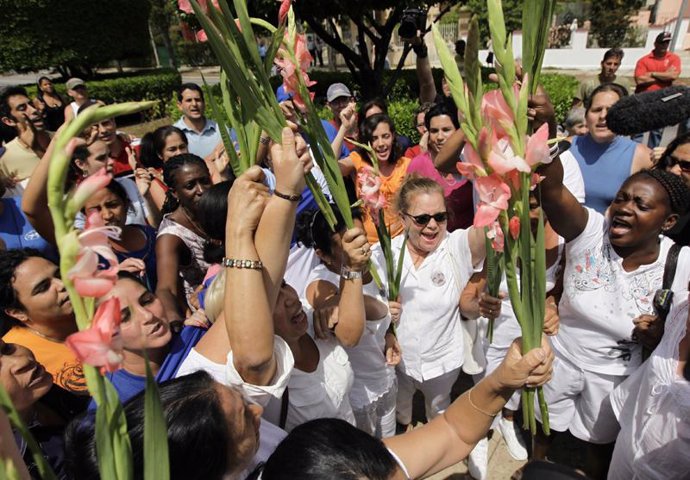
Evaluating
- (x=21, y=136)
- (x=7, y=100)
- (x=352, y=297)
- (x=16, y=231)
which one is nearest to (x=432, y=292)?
(x=352, y=297)

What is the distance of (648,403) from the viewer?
5.26ft

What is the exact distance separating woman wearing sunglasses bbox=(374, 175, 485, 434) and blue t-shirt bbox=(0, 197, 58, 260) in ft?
5.97

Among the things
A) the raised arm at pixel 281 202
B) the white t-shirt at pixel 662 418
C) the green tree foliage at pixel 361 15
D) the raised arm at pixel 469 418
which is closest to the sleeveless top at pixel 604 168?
the white t-shirt at pixel 662 418

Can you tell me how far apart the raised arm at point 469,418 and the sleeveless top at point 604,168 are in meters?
1.94

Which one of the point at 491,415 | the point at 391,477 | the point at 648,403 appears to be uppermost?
the point at 391,477

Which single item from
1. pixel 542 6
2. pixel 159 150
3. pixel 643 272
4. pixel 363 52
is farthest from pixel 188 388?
pixel 363 52

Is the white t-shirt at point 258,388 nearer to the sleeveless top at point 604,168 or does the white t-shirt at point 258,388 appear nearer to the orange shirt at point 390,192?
the orange shirt at point 390,192

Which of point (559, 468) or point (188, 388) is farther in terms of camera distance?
point (559, 468)

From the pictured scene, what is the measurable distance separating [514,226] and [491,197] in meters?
0.14

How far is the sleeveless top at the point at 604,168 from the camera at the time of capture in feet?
8.94

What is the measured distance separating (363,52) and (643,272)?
9619mm

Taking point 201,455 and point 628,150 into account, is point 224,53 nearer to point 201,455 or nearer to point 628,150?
point 201,455

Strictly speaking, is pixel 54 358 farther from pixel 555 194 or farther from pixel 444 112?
pixel 444 112

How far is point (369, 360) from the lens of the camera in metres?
1.95
